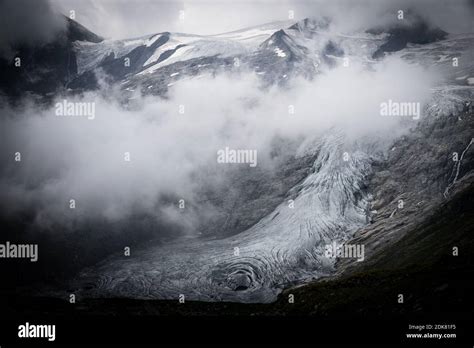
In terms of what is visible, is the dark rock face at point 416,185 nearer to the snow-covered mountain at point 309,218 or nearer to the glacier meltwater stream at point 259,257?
the snow-covered mountain at point 309,218

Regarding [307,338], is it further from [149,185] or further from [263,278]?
[149,185]

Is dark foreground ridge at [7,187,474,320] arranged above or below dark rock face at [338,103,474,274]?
below

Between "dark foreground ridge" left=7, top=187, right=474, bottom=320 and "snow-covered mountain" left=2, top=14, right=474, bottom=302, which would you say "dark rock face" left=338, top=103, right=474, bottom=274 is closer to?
"snow-covered mountain" left=2, top=14, right=474, bottom=302

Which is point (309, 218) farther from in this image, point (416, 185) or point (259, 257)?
point (416, 185)

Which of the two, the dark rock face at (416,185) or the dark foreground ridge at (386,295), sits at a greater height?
the dark rock face at (416,185)

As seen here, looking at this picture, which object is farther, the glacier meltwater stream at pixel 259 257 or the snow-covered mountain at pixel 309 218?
the snow-covered mountain at pixel 309 218

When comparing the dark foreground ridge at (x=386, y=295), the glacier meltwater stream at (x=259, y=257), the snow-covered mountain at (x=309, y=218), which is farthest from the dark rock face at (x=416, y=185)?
the glacier meltwater stream at (x=259, y=257)

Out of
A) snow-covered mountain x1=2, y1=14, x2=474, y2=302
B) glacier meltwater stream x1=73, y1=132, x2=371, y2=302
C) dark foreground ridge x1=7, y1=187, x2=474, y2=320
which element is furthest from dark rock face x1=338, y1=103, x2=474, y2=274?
glacier meltwater stream x1=73, y1=132, x2=371, y2=302

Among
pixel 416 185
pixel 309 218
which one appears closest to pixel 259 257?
pixel 309 218
